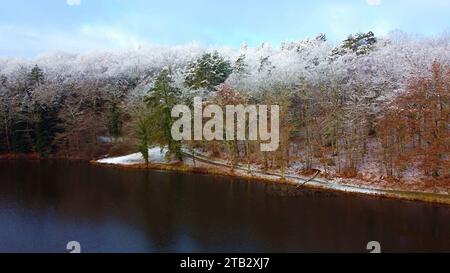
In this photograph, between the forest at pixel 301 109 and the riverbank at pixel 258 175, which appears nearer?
the riverbank at pixel 258 175

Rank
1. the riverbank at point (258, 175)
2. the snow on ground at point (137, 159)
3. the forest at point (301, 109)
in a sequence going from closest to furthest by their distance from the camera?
the riverbank at point (258, 175) → the forest at point (301, 109) → the snow on ground at point (137, 159)

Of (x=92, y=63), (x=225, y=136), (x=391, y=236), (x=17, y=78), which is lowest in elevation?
(x=391, y=236)

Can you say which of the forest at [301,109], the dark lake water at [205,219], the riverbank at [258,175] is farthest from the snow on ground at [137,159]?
the dark lake water at [205,219]

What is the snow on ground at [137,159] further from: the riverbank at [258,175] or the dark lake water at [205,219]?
the dark lake water at [205,219]

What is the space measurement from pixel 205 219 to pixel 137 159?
105 ft

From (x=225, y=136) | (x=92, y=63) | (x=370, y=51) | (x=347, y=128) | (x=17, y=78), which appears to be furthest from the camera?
(x=92, y=63)

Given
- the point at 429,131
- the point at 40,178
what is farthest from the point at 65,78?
the point at 429,131

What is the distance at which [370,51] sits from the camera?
53.1 meters

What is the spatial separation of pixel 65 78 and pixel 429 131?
78416 mm

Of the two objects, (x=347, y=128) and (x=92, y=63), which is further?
(x=92, y=63)

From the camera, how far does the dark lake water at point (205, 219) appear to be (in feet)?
71.0

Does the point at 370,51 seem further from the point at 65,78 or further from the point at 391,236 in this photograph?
the point at 65,78

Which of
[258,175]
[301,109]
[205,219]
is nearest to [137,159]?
[258,175]
